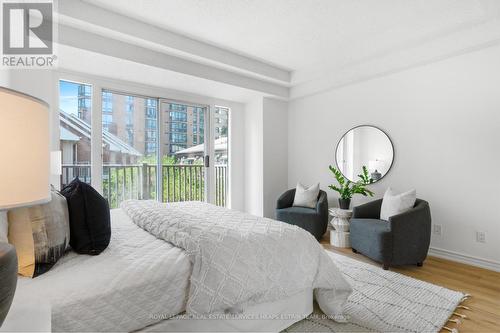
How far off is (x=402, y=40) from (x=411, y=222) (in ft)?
7.05

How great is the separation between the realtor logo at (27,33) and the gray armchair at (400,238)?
377 centimetres

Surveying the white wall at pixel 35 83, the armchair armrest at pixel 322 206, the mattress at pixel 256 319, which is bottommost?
the mattress at pixel 256 319

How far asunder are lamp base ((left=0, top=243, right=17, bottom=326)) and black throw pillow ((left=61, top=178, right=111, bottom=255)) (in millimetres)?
866

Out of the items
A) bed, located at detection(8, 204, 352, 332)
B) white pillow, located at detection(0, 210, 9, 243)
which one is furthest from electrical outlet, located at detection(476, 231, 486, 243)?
white pillow, located at detection(0, 210, 9, 243)

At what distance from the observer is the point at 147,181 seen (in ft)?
13.5

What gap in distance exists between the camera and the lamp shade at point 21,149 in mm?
596

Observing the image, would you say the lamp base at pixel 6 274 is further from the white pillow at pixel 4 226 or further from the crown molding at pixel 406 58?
the crown molding at pixel 406 58

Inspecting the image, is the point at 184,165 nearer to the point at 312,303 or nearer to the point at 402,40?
the point at 312,303

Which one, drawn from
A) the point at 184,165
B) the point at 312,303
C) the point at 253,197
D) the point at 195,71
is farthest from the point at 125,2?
the point at 253,197

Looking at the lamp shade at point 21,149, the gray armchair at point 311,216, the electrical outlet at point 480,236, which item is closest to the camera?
the lamp shade at point 21,149

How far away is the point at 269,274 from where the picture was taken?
1608 millimetres

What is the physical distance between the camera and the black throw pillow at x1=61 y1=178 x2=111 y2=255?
1.50 metres

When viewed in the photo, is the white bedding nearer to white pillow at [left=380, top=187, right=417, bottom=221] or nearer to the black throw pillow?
the black throw pillow

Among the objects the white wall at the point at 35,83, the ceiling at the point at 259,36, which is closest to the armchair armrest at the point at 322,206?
the ceiling at the point at 259,36
